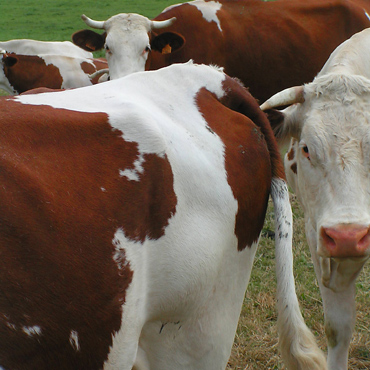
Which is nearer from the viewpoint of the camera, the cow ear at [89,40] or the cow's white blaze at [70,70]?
the cow ear at [89,40]

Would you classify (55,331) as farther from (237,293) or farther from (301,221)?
(301,221)

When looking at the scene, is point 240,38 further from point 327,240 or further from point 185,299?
point 185,299

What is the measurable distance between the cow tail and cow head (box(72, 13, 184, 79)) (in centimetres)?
360

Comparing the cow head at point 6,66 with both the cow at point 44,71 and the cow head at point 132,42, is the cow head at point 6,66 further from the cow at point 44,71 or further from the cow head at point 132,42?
the cow head at point 132,42

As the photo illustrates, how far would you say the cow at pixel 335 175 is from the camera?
82.0 inches

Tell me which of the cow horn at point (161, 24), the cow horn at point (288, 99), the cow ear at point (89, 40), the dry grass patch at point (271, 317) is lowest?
the dry grass patch at point (271, 317)

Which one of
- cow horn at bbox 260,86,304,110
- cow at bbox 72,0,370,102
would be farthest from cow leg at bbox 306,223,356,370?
cow at bbox 72,0,370,102

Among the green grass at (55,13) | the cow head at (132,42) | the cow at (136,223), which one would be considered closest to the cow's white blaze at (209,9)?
the cow head at (132,42)

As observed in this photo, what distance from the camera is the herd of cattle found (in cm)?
128

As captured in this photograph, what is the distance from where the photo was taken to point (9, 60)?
Answer: 7.61 metres

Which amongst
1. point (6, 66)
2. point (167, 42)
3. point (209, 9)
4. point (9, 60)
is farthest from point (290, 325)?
point (6, 66)

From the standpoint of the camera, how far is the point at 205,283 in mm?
1604

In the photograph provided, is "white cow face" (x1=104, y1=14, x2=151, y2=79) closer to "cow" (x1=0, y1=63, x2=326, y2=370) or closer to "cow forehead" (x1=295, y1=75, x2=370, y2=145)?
"cow forehead" (x1=295, y1=75, x2=370, y2=145)

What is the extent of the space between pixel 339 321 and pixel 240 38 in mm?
3874
